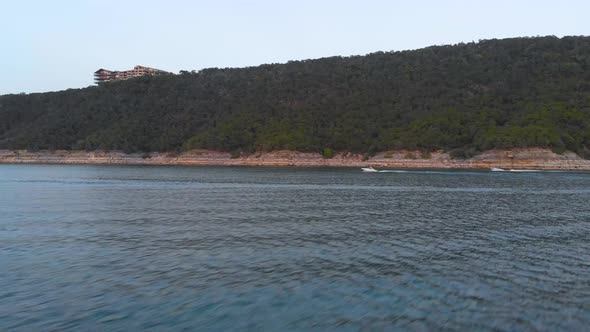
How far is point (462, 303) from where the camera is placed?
15.7 metres

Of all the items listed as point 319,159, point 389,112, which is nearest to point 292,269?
point 319,159

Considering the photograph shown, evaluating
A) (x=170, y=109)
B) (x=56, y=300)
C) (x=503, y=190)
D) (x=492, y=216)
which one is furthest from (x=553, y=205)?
(x=170, y=109)

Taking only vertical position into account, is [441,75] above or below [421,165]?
above

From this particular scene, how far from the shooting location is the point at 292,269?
65.2 ft

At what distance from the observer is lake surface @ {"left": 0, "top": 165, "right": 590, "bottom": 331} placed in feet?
47.2

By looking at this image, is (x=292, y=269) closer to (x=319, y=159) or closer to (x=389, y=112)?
(x=319, y=159)

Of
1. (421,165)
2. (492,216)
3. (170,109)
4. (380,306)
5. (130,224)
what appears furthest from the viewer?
(170,109)

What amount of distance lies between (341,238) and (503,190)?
1612 inches

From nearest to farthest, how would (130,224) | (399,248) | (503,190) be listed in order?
(399,248)
(130,224)
(503,190)

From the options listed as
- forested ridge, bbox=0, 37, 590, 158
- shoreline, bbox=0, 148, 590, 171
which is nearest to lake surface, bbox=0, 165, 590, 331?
shoreline, bbox=0, 148, 590, 171

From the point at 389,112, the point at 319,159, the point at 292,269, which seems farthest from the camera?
the point at 389,112

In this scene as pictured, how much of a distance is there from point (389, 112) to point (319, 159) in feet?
107

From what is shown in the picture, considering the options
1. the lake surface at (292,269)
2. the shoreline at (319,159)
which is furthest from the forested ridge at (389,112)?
the lake surface at (292,269)

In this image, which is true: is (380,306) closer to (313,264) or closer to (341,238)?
(313,264)
